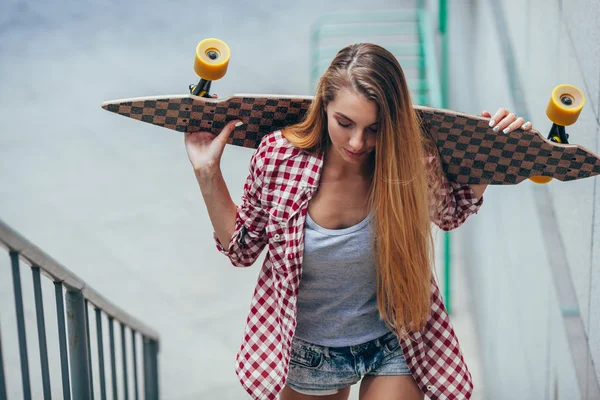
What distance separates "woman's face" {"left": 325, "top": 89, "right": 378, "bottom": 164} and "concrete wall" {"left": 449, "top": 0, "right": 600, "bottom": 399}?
0.63 metres

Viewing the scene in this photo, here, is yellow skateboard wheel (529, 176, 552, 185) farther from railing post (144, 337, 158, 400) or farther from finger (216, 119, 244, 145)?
railing post (144, 337, 158, 400)

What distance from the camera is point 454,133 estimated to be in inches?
93.8

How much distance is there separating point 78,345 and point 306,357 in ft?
2.49

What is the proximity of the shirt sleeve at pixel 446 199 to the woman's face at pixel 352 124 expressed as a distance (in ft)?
0.83

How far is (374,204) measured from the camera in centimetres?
230

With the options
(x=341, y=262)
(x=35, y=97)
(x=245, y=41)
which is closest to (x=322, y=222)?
(x=341, y=262)

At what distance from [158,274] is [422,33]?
9.05 feet

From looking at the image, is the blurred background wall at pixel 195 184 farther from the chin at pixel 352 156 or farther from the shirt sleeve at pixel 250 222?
the shirt sleeve at pixel 250 222

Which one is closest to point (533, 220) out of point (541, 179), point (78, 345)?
point (541, 179)

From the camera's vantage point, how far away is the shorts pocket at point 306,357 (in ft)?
8.06

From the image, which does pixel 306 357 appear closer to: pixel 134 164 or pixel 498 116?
pixel 498 116

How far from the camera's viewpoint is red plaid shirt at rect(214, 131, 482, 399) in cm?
231

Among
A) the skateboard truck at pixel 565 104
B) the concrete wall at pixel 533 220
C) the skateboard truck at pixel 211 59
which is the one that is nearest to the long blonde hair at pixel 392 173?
the skateboard truck at pixel 211 59

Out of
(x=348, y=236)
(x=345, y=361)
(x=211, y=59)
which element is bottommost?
(x=345, y=361)
